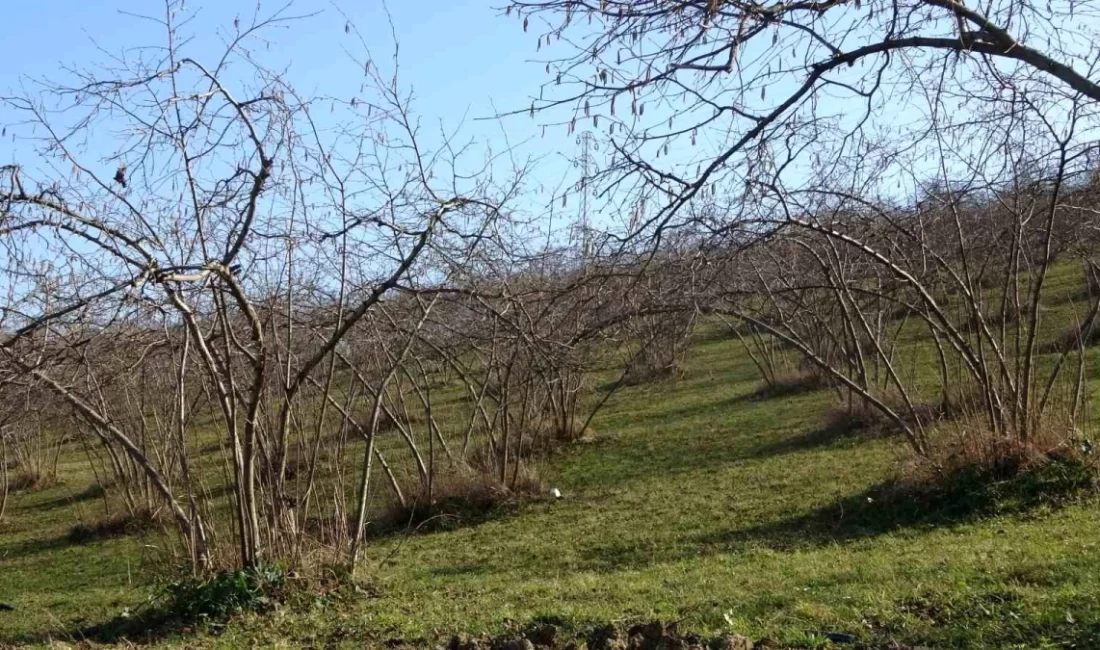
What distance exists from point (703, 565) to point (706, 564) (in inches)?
1.6

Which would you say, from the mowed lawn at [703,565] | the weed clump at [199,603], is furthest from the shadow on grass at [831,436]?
the weed clump at [199,603]

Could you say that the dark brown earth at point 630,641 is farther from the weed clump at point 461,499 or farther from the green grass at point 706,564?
the weed clump at point 461,499

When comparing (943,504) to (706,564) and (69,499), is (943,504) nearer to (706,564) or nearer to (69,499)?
(706,564)

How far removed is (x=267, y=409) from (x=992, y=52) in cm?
618

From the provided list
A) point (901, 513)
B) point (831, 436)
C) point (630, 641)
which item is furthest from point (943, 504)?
point (831, 436)

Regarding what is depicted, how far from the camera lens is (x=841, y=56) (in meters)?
5.12

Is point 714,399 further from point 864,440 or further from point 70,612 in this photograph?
point 70,612

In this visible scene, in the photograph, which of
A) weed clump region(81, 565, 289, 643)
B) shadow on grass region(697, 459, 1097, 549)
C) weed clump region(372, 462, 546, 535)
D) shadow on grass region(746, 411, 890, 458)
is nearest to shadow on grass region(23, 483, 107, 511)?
weed clump region(372, 462, 546, 535)

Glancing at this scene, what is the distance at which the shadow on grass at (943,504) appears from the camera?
8.85 m

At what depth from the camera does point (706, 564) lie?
816 cm

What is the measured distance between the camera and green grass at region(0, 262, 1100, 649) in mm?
5543

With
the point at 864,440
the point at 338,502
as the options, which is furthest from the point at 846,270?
the point at 338,502

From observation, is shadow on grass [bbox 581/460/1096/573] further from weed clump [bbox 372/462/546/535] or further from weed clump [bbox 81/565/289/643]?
weed clump [bbox 372/462/546/535]

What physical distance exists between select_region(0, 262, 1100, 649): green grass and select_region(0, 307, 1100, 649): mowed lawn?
0.03 metres
